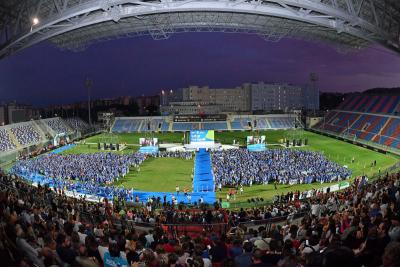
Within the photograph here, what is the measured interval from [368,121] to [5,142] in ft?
152

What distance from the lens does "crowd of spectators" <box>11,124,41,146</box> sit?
45844 mm

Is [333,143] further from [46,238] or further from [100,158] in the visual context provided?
[46,238]

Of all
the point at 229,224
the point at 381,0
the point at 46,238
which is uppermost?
the point at 381,0

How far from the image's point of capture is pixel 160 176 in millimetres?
30328

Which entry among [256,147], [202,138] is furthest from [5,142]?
[256,147]

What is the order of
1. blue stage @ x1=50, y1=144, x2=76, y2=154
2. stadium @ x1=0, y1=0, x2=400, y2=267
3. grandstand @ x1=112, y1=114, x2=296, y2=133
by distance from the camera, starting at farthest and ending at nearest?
1. grandstand @ x1=112, y1=114, x2=296, y2=133
2. blue stage @ x1=50, y1=144, x2=76, y2=154
3. stadium @ x1=0, y1=0, x2=400, y2=267

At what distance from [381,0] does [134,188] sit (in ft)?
68.9

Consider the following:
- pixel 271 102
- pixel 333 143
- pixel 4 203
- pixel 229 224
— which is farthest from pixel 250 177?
pixel 271 102

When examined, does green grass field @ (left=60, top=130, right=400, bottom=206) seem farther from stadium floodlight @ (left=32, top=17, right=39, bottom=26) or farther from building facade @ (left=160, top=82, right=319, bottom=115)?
building facade @ (left=160, top=82, right=319, bottom=115)

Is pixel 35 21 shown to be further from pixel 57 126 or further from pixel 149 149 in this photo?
pixel 57 126

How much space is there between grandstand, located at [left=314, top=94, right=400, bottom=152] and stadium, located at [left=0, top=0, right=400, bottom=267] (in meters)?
0.27

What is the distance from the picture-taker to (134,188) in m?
26.2

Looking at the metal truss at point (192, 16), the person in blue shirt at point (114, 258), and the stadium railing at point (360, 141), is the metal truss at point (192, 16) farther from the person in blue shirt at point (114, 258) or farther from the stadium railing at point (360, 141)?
the person in blue shirt at point (114, 258)

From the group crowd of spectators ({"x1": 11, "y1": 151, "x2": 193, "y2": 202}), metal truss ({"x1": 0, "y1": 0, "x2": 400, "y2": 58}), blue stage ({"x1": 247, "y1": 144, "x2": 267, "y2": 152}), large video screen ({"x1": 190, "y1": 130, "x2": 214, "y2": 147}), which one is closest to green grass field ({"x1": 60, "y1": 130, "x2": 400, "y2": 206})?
crowd of spectators ({"x1": 11, "y1": 151, "x2": 193, "y2": 202})
